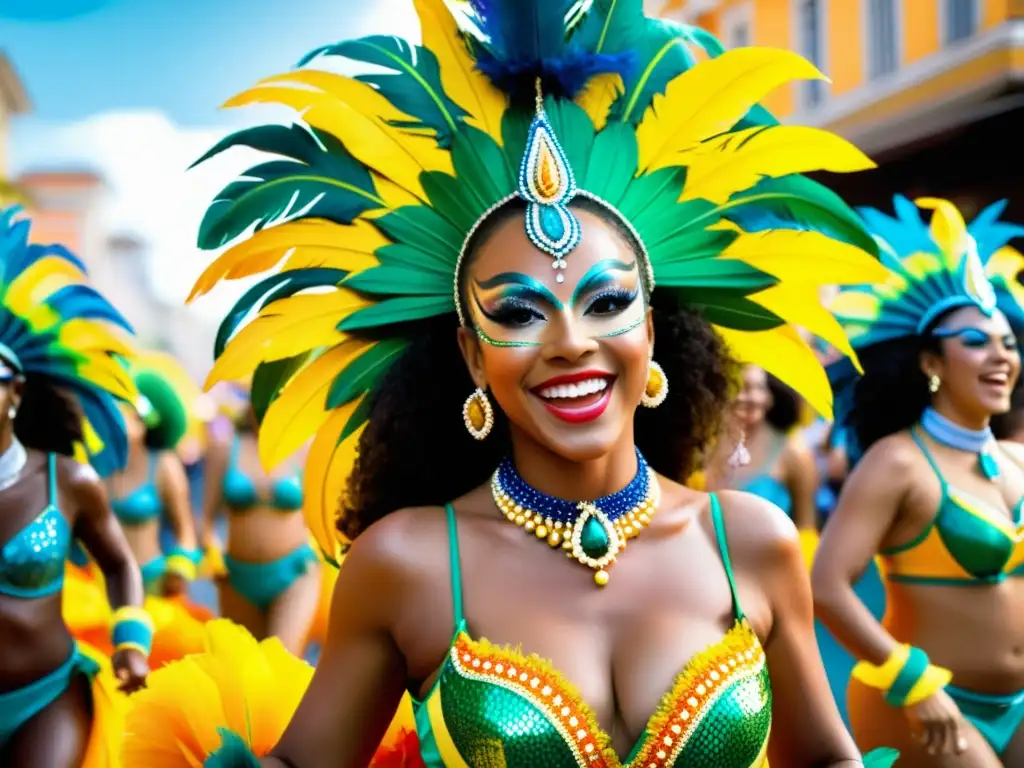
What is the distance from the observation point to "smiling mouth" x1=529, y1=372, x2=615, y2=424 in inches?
87.7

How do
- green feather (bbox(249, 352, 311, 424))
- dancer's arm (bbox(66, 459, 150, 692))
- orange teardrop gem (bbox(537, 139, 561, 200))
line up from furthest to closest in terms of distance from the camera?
1. dancer's arm (bbox(66, 459, 150, 692))
2. green feather (bbox(249, 352, 311, 424))
3. orange teardrop gem (bbox(537, 139, 561, 200))

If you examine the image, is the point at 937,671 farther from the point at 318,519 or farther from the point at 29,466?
the point at 29,466

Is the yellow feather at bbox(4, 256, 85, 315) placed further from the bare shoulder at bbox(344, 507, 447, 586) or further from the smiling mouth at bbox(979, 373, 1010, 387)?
the smiling mouth at bbox(979, 373, 1010, 387)

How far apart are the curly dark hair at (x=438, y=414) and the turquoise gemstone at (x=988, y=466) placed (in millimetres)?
1907

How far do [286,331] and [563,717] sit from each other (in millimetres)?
924

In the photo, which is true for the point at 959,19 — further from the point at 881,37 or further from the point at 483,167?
the point at 483,167

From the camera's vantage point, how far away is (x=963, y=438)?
13.9 ft

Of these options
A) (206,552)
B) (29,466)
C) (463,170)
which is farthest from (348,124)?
(206,552)

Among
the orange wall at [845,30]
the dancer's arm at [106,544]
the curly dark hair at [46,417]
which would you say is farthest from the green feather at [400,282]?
the orange wall at [845,30]

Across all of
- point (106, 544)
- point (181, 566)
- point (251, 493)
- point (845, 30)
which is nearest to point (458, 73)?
point (106, 544)

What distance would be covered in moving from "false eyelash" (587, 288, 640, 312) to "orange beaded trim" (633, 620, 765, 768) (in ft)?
2.02

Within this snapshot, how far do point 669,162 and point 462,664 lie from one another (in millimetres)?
1031

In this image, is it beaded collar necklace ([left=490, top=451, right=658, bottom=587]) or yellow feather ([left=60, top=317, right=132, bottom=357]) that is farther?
yellow feather ([left=60, top=317, right=132, bottom=357])

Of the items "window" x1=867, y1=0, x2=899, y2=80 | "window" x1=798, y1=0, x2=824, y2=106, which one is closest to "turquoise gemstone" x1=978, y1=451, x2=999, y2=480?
"window" x1=867, y1=0, x2=899, y2=80
